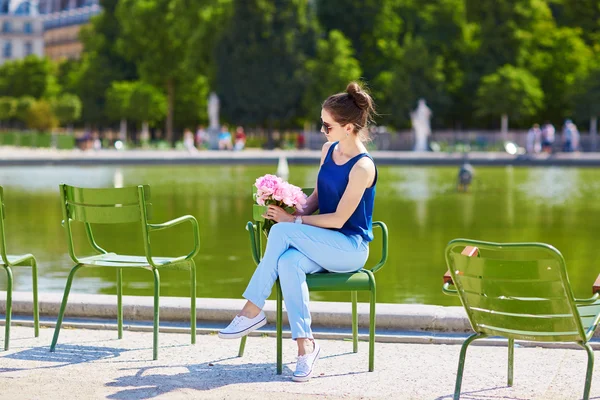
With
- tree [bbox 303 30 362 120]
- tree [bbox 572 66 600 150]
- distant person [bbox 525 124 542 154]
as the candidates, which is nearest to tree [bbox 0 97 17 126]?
tree [bbox 303 30 362 120]

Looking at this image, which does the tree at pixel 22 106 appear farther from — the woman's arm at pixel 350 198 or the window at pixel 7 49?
the woman's arm at pixel 350 198

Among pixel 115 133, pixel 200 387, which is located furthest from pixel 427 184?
pixel 115 133

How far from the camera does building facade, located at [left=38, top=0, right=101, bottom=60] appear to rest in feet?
437

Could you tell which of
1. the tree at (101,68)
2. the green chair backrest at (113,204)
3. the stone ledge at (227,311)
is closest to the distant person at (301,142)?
the tree at (101,68)

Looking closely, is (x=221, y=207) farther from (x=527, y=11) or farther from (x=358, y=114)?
(x=527, y=11)

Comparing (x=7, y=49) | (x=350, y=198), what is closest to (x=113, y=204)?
(x=350, y=198)

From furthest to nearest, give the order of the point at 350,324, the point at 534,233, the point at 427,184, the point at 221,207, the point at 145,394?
the point at 427,184 < the point at 221,207 < the point at 534,233 < the point at 350,324 < the point at 145,394

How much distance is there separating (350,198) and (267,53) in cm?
5639

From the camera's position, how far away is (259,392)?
5.23 meters

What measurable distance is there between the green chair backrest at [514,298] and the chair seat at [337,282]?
0.79 m

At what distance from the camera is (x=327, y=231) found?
583 cm

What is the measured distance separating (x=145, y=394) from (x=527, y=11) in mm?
55149

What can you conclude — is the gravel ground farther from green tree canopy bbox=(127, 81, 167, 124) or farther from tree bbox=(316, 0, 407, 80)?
green tree canopy bbox=(127, 81, 167, 124)

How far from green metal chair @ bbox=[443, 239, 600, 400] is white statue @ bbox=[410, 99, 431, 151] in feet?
174
